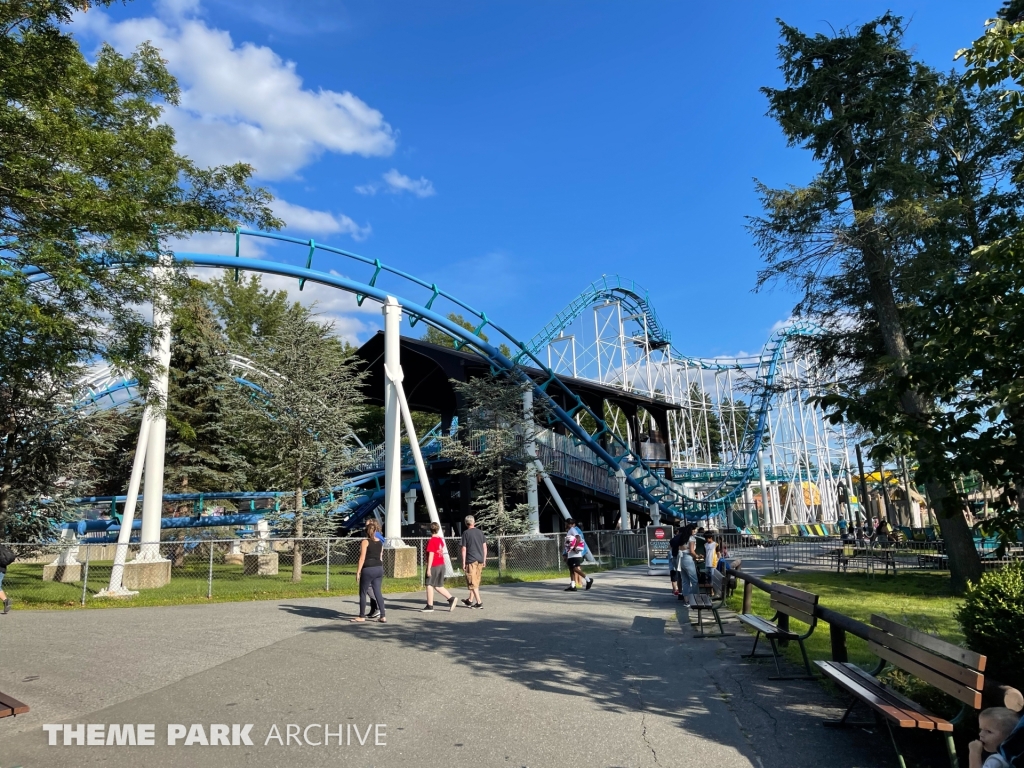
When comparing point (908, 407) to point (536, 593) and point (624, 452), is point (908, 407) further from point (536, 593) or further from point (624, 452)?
point (624, 452)

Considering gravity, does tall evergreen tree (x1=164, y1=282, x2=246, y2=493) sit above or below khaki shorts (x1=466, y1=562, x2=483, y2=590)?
above

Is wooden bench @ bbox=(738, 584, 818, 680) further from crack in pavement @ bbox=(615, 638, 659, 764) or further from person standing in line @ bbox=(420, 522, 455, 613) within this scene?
person standing in line @ bbox=(420, 522, 455, 613)

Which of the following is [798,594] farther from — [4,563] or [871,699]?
[4,563]

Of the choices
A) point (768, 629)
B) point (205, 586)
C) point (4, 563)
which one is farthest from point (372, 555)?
point (205, 586)

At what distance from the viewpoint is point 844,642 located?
6.54m

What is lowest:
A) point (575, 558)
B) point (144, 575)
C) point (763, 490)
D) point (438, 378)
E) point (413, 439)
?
point (144, 575)

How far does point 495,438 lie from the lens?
24969mm

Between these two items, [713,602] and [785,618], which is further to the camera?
[713,602]

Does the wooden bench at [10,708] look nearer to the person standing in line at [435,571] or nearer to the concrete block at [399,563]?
the person standing in line at [435,571]

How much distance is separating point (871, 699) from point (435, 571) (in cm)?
916

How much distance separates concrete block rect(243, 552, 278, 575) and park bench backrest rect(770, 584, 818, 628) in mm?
16717

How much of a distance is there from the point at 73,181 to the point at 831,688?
10232mm

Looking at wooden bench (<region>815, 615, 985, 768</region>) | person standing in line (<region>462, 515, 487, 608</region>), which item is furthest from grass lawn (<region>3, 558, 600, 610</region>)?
wooden bench (<region>815, 615, 985, 768</region>)

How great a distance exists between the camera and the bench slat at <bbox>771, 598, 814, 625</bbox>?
710 cm
